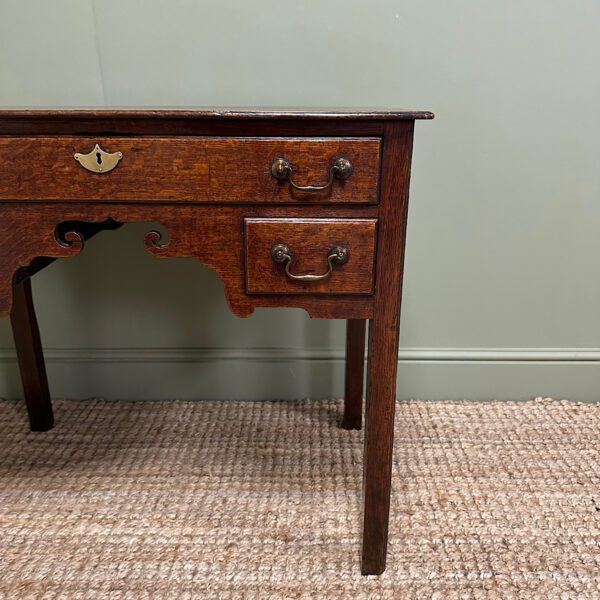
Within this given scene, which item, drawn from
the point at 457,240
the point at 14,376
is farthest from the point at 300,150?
the point at 14,376

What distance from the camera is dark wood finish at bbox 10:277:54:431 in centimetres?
125

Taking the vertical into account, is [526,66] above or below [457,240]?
above

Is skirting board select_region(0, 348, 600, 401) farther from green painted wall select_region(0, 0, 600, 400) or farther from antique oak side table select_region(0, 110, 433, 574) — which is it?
antique oak side table select_region(0, 110, 433, 574)

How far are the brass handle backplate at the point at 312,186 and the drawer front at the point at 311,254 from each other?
1.9 inches

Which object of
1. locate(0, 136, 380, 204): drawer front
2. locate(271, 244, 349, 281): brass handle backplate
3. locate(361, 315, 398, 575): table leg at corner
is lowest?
locate(361, 315, 398, 575): table leg at corner

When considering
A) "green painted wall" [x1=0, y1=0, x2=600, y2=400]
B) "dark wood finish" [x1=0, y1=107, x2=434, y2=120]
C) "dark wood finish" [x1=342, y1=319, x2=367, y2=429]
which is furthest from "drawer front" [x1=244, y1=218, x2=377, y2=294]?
"green painted wall" [x1=0, y1=0, x2=600, y2=400]

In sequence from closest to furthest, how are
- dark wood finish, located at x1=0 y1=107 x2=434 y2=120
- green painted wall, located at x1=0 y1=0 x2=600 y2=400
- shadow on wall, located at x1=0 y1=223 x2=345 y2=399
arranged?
1. dark wood finish, located at x1=0 y1=107 x2=434 y2=120
2. green painted wall, located at x1=0 y1=0 x2=600 y2=400
3. shadow on wall, located at x1=0 y1=223 x2=345 y2=399

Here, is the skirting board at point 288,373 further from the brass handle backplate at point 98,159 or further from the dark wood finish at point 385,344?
the brass handle backplate at point 98,159

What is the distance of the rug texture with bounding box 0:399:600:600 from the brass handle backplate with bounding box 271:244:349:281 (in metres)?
0.52

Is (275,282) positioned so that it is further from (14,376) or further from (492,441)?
(14,376)

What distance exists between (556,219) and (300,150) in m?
0.88

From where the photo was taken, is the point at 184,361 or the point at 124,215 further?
the point at 184,361

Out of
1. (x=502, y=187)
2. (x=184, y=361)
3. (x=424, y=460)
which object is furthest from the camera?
(x=184, y=361)

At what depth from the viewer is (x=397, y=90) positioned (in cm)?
128
